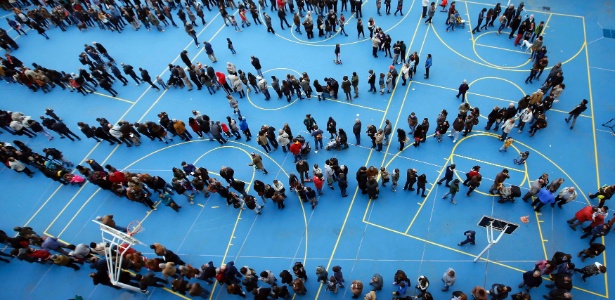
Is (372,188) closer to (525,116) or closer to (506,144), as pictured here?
(506,144)

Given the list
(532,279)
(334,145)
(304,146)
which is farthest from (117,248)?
(532,279)

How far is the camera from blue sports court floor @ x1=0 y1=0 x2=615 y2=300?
16.3m

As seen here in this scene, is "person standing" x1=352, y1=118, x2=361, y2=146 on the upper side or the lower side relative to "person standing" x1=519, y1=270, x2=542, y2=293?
upper

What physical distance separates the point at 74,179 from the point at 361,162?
54.1 ft

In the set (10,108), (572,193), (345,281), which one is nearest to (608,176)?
(572,193)

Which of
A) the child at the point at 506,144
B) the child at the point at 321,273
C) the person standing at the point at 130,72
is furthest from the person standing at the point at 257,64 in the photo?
the child at the point at 506,144

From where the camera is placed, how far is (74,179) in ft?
67.5

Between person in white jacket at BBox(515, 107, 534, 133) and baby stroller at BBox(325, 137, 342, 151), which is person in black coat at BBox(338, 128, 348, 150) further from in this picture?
person in white jacket at BBox(515, 107, 534, 133)

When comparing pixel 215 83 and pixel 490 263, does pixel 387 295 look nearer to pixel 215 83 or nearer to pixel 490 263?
pixel 490 263

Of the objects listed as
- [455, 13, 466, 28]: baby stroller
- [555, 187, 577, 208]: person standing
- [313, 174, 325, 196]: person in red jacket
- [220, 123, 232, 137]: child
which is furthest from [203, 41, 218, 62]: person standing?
[555, 187, 577, 208]: person standing

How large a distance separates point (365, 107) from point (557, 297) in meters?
13.4

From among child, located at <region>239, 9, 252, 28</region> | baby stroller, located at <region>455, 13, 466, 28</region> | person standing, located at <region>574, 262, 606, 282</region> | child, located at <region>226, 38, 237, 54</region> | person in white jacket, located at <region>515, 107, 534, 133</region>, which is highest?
child, located at <region>239, 9, 252, 28</region>

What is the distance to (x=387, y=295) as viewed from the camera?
15117 millimetres

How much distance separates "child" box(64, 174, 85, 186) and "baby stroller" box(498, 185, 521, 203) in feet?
74.1
